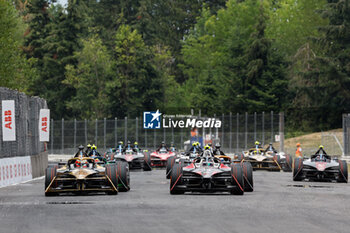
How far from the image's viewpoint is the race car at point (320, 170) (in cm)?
2977

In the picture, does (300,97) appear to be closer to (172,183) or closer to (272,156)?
(272,156)

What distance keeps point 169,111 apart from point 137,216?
2694 inches

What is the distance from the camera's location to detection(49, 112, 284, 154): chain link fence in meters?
58.4

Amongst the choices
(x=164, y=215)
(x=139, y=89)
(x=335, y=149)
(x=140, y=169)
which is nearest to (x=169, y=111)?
(x=139, y=89)

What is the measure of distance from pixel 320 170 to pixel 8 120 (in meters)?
11.1

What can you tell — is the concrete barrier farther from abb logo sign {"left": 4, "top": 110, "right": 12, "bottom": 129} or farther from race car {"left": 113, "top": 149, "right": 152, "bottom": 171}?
abb logo sign {"left": 4, "top": 110, "right": 12, "bottom": 129}

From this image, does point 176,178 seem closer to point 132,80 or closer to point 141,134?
point 141,134

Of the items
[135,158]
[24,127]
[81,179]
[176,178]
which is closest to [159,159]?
[135,158]

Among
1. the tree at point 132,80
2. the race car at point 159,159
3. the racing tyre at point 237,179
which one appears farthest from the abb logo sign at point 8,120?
the tree at point 132,80

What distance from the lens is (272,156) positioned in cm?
3906

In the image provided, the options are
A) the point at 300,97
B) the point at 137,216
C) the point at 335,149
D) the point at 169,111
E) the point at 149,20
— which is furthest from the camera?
the point at 149,20

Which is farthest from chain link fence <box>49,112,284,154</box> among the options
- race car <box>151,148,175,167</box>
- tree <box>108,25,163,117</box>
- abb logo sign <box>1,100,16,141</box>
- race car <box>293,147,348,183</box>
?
abb logo sign <box>1,100,16,141</box>

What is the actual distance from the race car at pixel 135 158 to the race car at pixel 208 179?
17.6 meters

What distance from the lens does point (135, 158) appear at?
3934 cm
